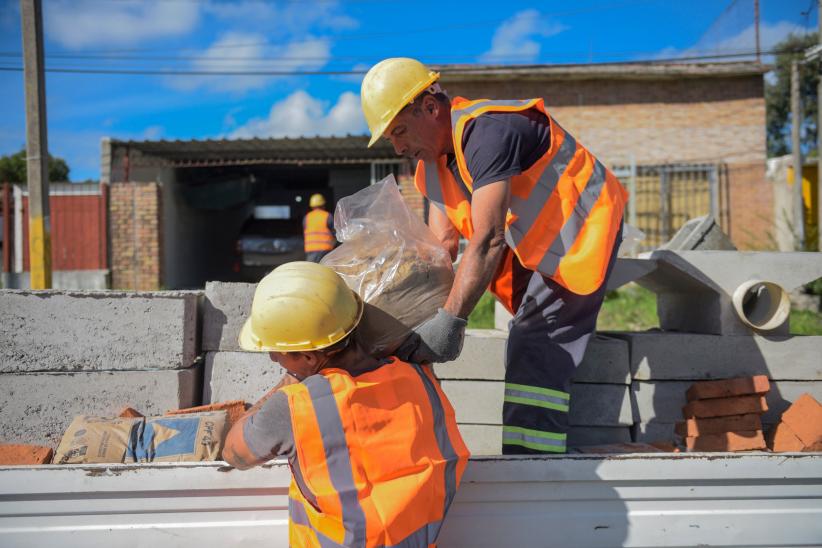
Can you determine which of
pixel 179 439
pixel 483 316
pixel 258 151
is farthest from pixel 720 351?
pixel 258 151

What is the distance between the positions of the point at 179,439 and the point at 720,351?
265 cm

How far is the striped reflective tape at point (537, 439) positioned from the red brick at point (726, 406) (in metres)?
0.94

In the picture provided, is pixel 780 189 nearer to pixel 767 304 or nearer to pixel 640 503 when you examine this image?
pixel 767 304

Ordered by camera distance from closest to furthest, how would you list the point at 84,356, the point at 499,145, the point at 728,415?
the point at 499,145 → the point at 84,356 → the point at 728,415

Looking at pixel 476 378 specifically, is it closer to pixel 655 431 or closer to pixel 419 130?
pixel 655 431

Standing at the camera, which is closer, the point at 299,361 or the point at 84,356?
the point at 299,361

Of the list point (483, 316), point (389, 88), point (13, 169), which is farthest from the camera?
point (13, 169)

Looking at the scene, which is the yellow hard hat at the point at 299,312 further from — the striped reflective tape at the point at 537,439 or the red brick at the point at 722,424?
the red brick at the point at 722,424

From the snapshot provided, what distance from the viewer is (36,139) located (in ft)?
21.3

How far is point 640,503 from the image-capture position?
2102 mm

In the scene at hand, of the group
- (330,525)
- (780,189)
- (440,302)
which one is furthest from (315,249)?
(780,189)

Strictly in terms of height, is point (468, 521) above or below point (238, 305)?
below

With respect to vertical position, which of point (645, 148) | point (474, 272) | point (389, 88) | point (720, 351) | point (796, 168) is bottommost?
point (720, 351)

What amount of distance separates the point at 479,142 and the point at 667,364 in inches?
65.4
